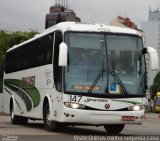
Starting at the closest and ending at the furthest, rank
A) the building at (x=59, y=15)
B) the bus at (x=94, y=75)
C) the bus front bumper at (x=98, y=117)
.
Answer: the bus front bumper at (x=98, y=117) → the bus at (x=94, y=75) → the building at (x=59, y=15)

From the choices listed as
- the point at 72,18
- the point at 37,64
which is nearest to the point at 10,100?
the point at 37,64

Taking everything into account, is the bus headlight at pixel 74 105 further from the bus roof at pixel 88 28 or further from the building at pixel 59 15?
the building at pixel 59 15

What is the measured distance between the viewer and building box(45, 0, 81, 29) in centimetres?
13325

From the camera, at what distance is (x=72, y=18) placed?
438ft

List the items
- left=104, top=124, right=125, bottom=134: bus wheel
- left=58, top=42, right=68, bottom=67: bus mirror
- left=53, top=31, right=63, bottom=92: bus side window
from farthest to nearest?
left=104, top=124, right=125, bottom=134: bus wheel → left=53, top=31, right=63, bottom=92: bus side window → left=58, top=42, right=68, bottom=67: bus mirror

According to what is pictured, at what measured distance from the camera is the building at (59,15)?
133m

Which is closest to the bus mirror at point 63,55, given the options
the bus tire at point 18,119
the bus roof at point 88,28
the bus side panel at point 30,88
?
the bus roof at point 88,28

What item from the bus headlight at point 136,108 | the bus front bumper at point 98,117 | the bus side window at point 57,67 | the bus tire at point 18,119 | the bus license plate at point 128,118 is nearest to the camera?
the bus front bumper at point 98,117

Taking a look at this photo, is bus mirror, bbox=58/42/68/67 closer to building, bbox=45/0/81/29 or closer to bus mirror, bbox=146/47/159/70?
bus mirror, bbox=146/47/159/70

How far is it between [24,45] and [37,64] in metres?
2.86

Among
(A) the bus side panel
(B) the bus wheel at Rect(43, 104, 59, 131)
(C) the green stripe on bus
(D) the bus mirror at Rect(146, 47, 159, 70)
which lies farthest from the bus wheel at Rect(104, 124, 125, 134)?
(D) the bus mirror at Rect(146, 47, 159, 70)

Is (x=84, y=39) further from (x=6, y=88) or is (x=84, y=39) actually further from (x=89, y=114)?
(x=6, y=88)

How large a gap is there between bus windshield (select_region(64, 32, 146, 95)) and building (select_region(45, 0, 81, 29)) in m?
113

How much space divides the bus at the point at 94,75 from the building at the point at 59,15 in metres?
113
